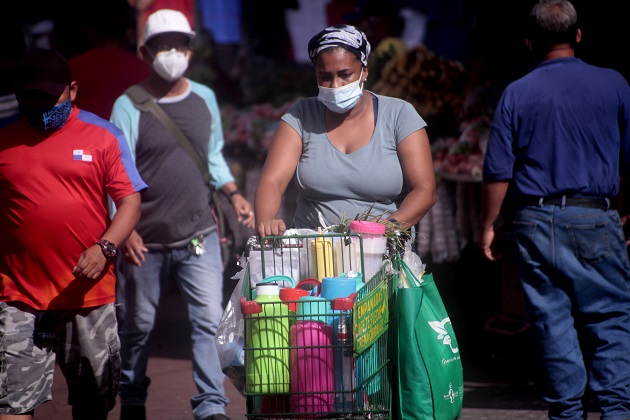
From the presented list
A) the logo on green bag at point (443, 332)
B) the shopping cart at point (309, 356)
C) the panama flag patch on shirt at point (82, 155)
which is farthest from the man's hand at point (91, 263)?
the logo on green bag at point (443, 332)

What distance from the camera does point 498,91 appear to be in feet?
27.5

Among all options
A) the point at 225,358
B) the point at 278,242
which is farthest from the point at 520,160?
the point at 225,358

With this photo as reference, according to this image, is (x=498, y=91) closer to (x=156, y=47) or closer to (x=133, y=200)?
(x=156, y=47)

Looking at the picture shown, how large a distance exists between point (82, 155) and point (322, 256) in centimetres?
138

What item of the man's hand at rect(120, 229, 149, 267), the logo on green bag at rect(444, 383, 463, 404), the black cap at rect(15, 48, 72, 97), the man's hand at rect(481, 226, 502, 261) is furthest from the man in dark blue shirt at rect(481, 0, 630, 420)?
the black cap at rect(15, 48, 72, 97)

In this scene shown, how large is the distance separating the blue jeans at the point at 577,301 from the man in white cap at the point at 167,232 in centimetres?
184

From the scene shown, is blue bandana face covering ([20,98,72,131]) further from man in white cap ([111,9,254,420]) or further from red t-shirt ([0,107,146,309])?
man in white cap ([111,9,254,420])

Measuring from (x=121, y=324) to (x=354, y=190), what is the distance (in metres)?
1.91

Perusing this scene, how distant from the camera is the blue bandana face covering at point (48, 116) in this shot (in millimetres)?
5035

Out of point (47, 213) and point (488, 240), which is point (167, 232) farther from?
point (488, 240)

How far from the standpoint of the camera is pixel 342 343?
4.06m

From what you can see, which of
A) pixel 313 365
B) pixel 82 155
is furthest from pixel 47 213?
pixel 313 365

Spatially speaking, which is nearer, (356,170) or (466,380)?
(356,170)

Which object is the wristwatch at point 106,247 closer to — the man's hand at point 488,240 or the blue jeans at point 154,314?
the blue jeans at point 154,314
